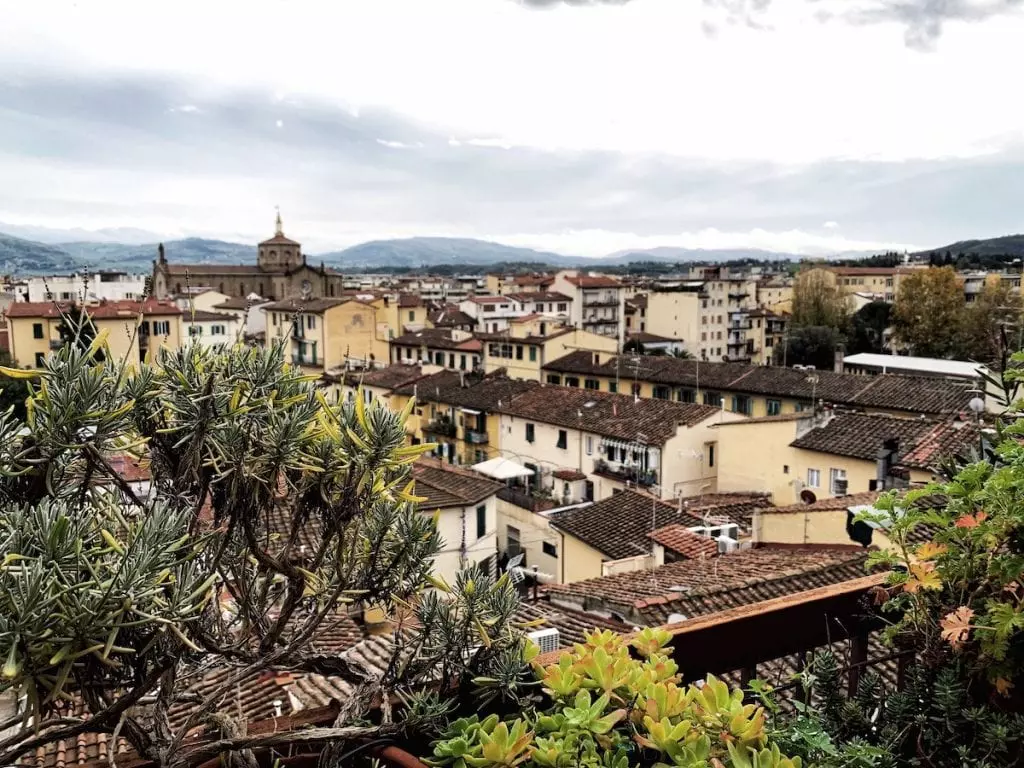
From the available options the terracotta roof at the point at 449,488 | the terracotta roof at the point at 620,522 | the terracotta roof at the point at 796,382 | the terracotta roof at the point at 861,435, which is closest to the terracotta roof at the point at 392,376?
the terracotta roof at the point at 796,382

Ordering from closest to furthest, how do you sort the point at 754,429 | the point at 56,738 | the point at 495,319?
the point at 56,738
the point at 754,429
the point at 495,319

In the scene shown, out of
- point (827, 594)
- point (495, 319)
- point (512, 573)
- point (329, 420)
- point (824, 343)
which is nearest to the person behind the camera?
point (329, 420)

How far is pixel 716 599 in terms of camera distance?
22.9 ft

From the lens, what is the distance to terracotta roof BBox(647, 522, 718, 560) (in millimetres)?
11680

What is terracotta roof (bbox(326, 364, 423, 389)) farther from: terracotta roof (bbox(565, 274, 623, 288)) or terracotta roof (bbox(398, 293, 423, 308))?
terracotta roof (bbox(565, 274, 623, 288))

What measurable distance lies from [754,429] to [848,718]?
1850cm

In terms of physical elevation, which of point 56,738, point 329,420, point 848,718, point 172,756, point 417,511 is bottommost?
point 848,718

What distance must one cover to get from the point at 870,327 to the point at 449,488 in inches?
1830

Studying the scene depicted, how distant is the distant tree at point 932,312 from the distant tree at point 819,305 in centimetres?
473

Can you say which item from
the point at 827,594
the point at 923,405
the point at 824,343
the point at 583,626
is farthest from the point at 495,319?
the point at 827,594

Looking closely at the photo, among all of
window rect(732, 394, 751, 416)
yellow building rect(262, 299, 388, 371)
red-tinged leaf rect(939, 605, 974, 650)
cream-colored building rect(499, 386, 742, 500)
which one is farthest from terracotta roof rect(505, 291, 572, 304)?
red-tinged leaf rect(939, 605, 974, 650)

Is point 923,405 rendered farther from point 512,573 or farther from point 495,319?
point 495,319

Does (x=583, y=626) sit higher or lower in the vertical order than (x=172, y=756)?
Answer: lower

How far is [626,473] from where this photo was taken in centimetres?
2264
